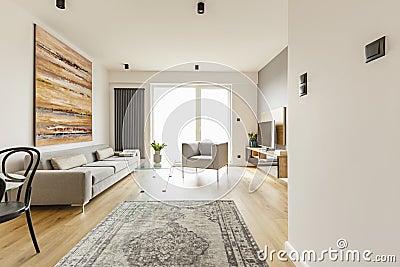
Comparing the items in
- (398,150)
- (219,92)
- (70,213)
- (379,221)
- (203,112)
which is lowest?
(70,213)

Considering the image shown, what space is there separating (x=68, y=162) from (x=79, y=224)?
5.29 ft

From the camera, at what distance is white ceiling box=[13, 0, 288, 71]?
3957mm

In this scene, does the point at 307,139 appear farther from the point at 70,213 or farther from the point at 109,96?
the point at 109,96

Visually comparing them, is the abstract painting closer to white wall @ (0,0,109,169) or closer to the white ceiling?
white wall @ (0,0,109,169)

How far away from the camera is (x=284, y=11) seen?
4121 millimetres

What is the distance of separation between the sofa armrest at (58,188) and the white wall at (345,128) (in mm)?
2551

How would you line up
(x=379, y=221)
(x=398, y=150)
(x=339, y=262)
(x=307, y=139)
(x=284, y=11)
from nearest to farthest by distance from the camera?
1. (x=398, y=150)
2. (x=379, y=221)
3. (x=339, y=262)
4. (x=307, y=139)
5. (x=284, y=11)

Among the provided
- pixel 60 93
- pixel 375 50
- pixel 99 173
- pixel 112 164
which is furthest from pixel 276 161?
pixel 375 50

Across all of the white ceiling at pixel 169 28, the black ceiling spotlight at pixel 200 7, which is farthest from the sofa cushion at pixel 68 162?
the black ceiling spotlight at pixel 200 7

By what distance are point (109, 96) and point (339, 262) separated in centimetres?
736

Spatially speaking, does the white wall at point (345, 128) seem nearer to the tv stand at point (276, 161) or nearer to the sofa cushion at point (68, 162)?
the tv stand at point (276, 161)

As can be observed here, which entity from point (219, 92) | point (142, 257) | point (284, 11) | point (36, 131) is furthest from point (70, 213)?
point (219, 92)

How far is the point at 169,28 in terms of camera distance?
4801 mm

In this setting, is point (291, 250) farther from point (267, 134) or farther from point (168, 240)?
point (267, 134)
